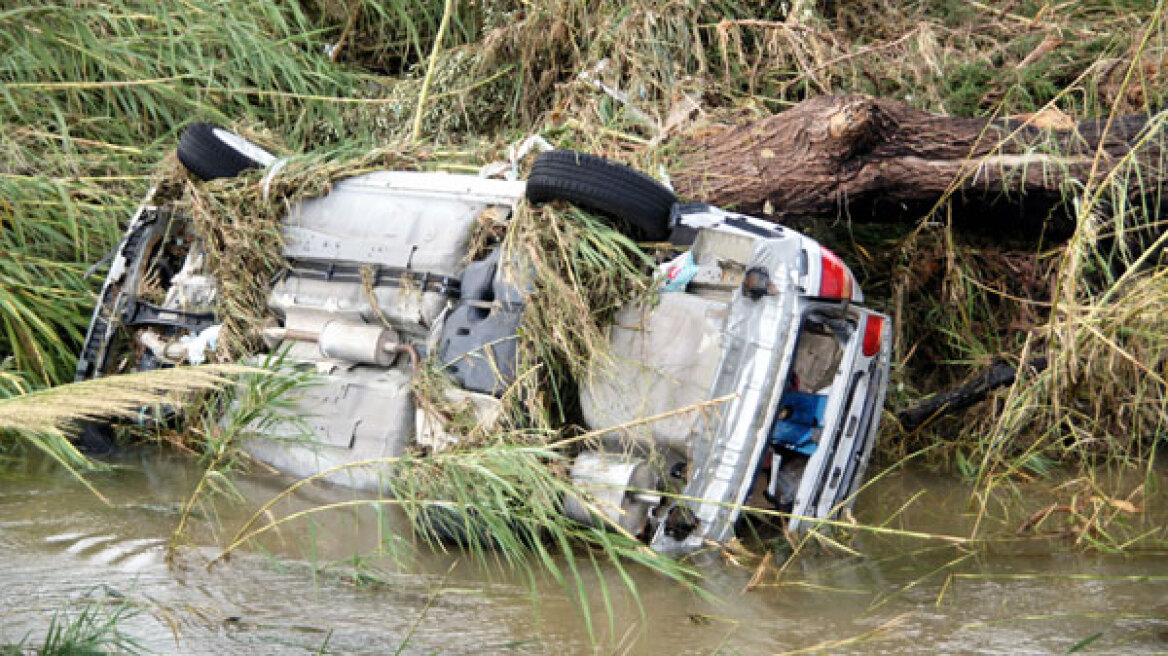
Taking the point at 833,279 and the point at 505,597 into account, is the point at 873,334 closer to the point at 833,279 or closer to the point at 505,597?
the point at 833,279

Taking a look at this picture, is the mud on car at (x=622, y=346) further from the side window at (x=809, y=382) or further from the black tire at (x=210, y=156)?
the black tire at (x=210, y=156)

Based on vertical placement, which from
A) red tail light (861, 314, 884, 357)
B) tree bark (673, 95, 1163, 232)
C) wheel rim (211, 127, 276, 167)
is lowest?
red tail light (861, 314, 884, 357)

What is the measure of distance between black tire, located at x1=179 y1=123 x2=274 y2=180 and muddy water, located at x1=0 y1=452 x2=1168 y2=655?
1.57 meters

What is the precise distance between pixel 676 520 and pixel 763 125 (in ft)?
6.33

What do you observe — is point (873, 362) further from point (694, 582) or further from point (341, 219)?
point (341, 219)

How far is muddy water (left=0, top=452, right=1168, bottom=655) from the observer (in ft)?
11.6

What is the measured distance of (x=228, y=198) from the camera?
5.67m

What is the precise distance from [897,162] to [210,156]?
285 cm

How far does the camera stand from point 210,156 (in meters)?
5.71

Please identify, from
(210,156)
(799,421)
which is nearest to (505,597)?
(799,421)

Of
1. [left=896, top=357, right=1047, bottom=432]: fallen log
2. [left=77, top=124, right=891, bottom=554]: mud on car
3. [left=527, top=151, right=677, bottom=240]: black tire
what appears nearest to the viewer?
[left=77, top=124, right=891, bottom=554]: mud on car

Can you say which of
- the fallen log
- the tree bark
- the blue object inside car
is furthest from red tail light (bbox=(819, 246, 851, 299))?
the fallen log

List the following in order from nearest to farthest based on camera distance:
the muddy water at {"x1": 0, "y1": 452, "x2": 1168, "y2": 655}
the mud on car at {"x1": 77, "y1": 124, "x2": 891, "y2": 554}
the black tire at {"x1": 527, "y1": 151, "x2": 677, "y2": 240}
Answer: the muddy water at {"x1": 0, "y1": 452, "x2": 1168, "y2": 655} < the mud on car at {"x1": 77, "y1": 124, "x2": 891, "y2": 554} < the black tire at {"x1": 527, "y1": 151, "x2": 677, "y2": 240}

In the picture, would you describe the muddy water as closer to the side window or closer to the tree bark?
the side window
